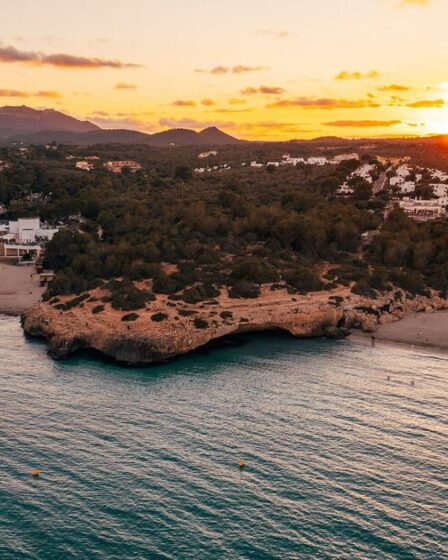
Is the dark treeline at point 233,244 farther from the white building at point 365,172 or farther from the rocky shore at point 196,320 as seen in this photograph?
the white building at point 365,172

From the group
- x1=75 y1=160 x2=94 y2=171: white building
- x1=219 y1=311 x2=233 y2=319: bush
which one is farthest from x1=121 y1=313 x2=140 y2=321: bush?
x1=75 y1=160 x2=94 y2=171: white building

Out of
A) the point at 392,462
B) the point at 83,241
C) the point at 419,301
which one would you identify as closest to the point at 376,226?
the point at 419,301

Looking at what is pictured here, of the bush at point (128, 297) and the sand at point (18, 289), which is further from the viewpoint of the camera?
A: the sand at point (18, 289)

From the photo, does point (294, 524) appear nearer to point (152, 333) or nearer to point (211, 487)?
point (211, 487)

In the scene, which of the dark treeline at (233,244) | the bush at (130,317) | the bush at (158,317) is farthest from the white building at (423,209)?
the bush at (130,317)

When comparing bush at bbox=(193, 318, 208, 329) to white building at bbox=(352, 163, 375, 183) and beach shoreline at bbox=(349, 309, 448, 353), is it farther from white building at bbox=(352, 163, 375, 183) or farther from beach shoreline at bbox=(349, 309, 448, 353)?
white building at bbox=(352, 163, 375, 183)
